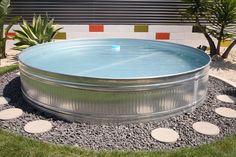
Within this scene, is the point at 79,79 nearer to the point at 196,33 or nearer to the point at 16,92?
the point at 16,92

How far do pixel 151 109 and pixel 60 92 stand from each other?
1.36 m

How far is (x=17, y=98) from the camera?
5516 millimetres

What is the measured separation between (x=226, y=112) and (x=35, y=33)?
535 centimetres

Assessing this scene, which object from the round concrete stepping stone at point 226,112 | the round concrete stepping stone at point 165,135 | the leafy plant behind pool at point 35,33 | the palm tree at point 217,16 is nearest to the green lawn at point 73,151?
the round concrete stepping stone at point 165,135

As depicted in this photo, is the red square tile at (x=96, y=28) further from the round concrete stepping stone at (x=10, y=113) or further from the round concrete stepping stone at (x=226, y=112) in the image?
the round concrete stepping stone at (x=226, y=112)

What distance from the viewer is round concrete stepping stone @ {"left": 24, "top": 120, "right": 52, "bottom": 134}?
170 inches

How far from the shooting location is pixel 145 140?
4.14 meters

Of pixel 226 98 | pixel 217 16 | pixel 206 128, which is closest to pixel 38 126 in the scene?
pixel 206 128

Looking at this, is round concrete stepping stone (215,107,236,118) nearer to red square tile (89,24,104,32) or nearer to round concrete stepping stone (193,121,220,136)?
round concrete stepping stone (193,121,220,136)

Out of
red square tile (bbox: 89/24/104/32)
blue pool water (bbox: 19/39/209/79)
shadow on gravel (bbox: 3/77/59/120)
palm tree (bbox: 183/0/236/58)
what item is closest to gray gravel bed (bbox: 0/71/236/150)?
shadow on gravel (bbox: 3/77/59/120)

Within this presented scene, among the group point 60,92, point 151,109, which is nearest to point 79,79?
point 60,92

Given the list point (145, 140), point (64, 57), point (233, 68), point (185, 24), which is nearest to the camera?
point (145, 140)

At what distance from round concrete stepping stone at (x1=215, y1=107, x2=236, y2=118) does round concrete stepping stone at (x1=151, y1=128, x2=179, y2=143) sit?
112 centimetres

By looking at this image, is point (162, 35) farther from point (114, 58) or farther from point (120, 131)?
point (120, 131)
